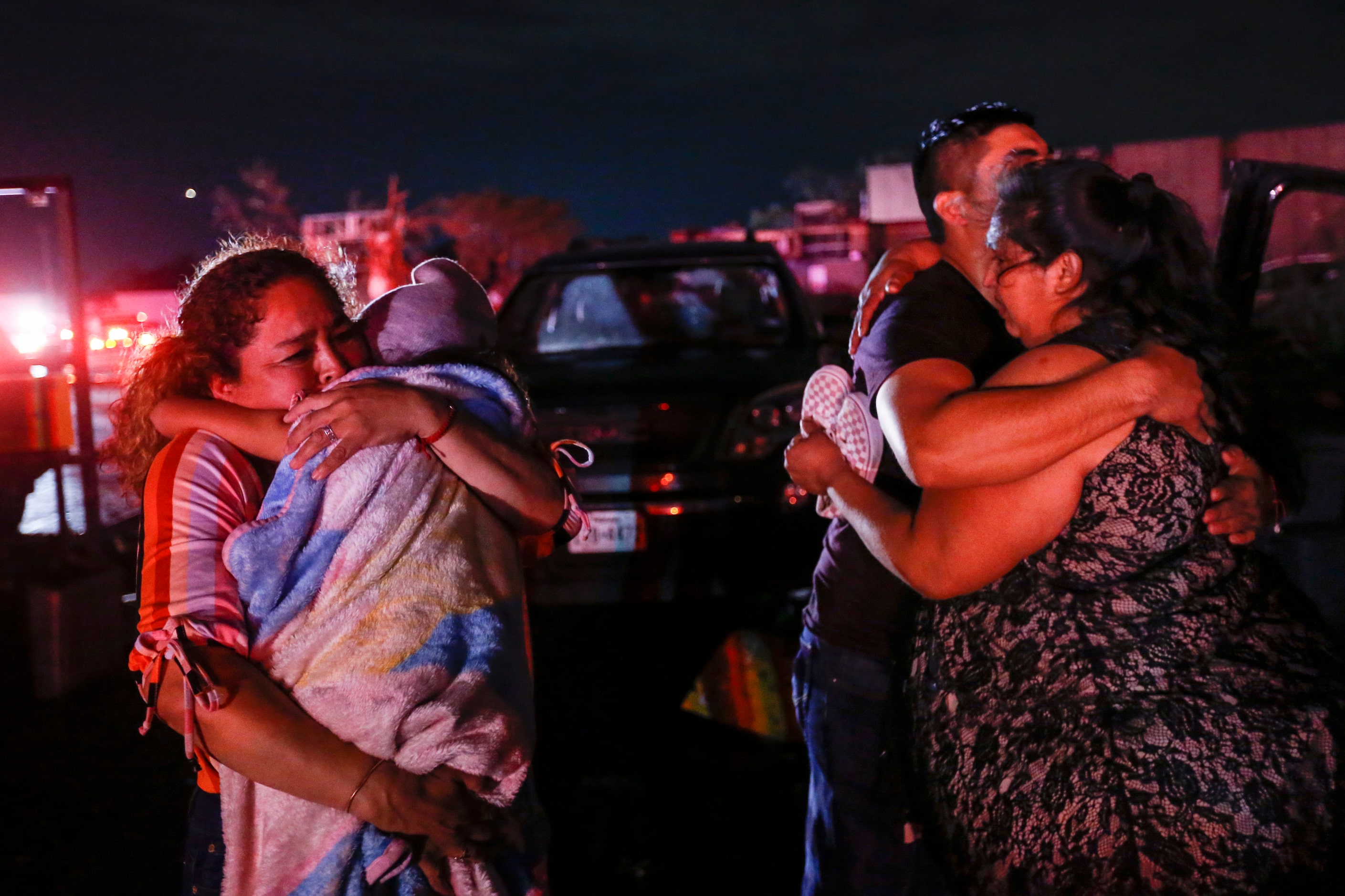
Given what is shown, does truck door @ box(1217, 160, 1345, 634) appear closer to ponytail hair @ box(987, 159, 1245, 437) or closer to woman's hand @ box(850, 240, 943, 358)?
ponytail hair @ box(987, 159, 1245, 437)

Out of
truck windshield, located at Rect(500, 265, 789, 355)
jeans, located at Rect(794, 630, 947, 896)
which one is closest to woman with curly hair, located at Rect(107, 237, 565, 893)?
jeans, located at Rect(794, 630, 947, 896)

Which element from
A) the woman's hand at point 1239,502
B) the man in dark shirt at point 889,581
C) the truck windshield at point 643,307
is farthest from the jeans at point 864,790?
the truck windshield at point 643,307

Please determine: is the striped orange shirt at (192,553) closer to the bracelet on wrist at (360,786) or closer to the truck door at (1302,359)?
the bracelet on wrist at (360,786)

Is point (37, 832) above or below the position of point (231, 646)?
below

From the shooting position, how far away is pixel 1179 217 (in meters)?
1.67

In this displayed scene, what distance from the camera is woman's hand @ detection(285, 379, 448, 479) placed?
4.73 ft

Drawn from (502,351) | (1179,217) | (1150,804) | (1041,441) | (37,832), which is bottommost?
(37,832)

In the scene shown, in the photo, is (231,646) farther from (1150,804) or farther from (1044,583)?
(1150,804)

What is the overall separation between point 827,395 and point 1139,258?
613mm

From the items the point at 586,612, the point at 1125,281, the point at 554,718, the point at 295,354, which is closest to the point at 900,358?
the point at 1125,281

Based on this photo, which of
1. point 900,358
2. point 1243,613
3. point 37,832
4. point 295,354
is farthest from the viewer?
point 37,832

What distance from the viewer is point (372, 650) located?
142cm

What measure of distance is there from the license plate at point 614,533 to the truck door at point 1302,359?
286 centimetres

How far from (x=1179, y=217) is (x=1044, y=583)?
0.61 meters
